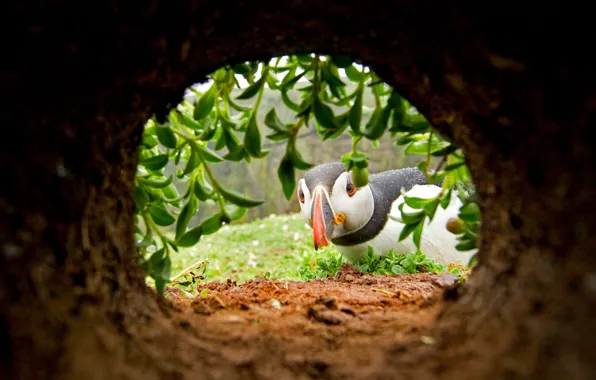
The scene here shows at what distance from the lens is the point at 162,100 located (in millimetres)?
717

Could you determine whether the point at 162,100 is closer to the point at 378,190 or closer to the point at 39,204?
the point at 39,204

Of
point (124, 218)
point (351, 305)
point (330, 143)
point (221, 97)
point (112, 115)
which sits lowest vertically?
point (351, 305)

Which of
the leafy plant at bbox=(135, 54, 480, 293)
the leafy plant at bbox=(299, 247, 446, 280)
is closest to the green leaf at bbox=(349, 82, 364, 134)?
the leafy plant at bbox=(135, 54, 480, 293)

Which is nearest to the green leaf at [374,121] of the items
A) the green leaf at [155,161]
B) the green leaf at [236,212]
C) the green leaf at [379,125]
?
the green leaf at [379,125]

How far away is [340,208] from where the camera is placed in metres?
2.15

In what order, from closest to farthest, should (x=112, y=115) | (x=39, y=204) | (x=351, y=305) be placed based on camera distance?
(x=39, y=204), (x=112, y=115), (x=351, y=305)

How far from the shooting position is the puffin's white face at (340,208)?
82.3 inches

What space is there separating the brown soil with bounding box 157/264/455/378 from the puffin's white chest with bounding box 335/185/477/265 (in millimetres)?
1137

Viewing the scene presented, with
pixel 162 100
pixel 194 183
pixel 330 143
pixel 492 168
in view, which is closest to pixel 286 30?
pixel 162 100

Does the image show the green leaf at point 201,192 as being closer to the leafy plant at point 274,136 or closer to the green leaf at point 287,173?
the leafy plant at point 274,136

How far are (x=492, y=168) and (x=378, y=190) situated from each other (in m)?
1.64

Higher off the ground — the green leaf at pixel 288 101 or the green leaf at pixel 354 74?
the green leaf at pixel 354 74

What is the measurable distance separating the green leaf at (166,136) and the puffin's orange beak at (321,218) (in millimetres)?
1200

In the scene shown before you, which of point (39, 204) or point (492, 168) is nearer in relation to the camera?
point (39, 204)
